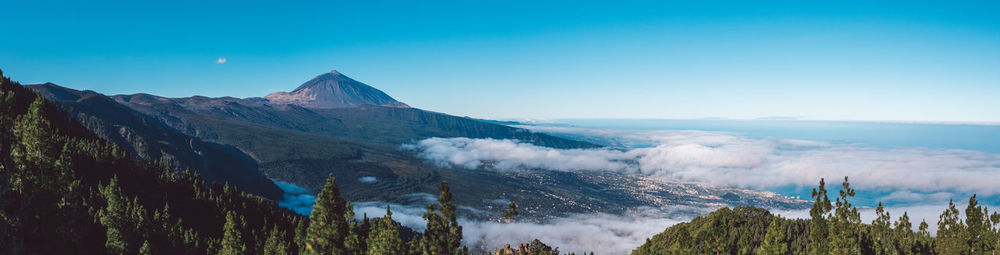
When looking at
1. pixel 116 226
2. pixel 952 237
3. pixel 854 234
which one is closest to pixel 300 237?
pixel 116 226

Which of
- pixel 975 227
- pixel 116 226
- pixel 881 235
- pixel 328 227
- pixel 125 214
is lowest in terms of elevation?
pixel 881 235

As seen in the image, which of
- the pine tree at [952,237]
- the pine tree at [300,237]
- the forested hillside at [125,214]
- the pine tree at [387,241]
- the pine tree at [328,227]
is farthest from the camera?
the pine tree at [952,237]

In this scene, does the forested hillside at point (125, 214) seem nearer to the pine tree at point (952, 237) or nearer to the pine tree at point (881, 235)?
the pine tree at point (881, 235)

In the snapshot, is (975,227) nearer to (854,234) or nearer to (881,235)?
(881,235)

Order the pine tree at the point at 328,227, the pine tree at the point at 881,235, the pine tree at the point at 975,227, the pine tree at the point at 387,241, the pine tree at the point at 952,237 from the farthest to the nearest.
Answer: the pine tree at the point at 881,235 < the pine tree at the point at 952,237 < the pine tree at the point at 975,227 < the pine tree at the point at 387,241 < the pine tree at the point at 328,227

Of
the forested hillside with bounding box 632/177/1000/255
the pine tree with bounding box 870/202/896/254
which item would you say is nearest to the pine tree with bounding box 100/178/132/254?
the forested hillside with bounding box 632/177/1000/255

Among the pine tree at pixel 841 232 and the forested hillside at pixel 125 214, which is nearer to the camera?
the forested hillside at pixel 125 214

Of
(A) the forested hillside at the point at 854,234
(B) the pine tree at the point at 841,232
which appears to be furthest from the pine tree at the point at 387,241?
(B) the pine tree at the point at 841,232

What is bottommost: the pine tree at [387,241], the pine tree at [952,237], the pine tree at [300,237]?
the pine tree at [952,237]

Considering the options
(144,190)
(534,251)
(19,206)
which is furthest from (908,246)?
(144,190)
